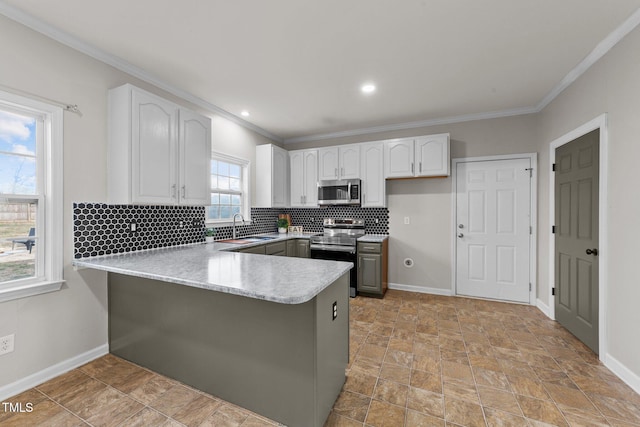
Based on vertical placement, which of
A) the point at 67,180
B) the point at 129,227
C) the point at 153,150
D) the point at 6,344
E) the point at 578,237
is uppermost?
the point at 153,150

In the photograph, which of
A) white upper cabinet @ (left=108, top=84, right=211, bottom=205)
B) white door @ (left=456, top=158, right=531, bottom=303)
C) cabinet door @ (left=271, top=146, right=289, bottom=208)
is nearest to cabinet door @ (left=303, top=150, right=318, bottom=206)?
cabinet door @ (left=271, top=146, right=289, bottom=208)

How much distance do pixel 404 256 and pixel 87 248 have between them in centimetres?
378

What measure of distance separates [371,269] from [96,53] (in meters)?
3.67

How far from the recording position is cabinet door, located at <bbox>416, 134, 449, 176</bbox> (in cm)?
364

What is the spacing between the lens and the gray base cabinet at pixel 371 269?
3.73 m

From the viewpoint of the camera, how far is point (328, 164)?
4348 millimetres

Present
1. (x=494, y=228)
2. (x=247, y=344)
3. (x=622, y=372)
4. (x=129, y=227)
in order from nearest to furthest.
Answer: (x=247, y=344) < (x=622, y=372) < (x=129, y=227) < (x=494, y=228)

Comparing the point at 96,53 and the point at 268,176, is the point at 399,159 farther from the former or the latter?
the point at 96,53

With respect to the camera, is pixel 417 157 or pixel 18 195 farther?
pixel 417 157

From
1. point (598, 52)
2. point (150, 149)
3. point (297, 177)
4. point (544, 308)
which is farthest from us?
point (297, 177)

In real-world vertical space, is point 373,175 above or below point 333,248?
Answer: above

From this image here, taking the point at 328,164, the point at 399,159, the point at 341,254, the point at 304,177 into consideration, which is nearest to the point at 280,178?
the point at 304,177

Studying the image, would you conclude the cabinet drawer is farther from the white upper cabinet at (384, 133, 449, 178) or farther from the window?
the window

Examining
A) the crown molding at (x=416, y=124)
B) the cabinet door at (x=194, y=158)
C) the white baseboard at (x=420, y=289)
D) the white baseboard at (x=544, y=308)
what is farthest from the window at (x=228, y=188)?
the white baseboard at (x=544, y=308)
